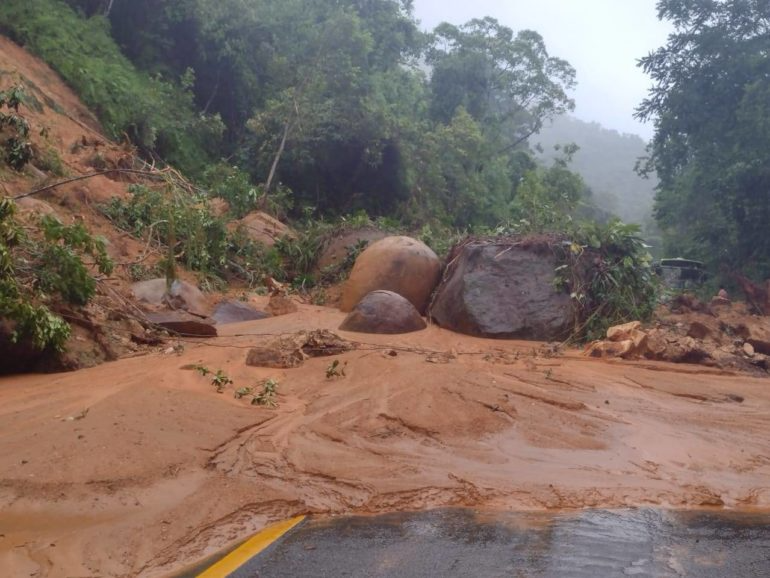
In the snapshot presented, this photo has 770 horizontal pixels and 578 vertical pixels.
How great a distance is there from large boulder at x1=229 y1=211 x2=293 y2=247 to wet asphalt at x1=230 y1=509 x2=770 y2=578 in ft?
37.0

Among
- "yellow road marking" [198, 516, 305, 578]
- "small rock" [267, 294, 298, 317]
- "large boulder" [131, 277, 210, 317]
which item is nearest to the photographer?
"yellow road marking" [198, 516, 305, 578]

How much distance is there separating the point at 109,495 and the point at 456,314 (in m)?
6.55

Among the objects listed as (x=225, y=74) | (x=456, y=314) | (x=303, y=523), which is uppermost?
(x=225, y=74)

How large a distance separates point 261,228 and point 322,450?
1110 cm

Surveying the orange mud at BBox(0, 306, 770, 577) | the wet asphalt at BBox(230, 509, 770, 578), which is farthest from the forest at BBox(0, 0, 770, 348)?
the wet asphalt at BBox(230, 509, 770, 578)

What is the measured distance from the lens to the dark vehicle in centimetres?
1941

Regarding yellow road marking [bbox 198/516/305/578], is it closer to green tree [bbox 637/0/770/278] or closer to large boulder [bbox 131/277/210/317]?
large boulder [bbox 131/277/210/317]

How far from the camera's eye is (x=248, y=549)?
10.4ft

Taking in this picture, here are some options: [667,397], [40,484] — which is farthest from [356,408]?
[667,397]

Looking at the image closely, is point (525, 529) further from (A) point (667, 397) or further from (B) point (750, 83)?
(B) point (750, 83)

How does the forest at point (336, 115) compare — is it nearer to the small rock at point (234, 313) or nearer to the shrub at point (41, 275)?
the small rock at point (234, 313)

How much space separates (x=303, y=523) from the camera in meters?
3.49

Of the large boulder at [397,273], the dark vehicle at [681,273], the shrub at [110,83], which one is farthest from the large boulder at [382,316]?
the dark vehicle at [681,273]

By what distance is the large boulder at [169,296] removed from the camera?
31.0 ft
